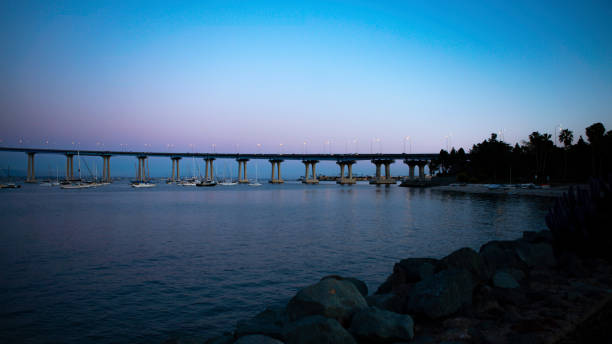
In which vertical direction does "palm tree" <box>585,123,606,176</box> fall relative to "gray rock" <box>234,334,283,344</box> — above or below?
above

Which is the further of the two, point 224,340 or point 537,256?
point 537,256

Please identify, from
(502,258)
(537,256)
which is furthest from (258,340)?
(537,256)

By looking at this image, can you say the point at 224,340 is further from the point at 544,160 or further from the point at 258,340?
the point at 544,160

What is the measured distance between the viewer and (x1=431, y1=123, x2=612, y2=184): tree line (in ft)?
330

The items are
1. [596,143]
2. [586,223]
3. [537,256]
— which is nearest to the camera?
[537,256]

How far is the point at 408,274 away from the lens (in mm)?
12211

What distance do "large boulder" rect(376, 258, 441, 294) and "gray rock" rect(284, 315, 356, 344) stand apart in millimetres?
5029

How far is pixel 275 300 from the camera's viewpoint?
13.1m

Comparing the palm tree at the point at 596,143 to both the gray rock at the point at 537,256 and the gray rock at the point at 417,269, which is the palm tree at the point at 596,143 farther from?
the gray rock at the point at 417,269

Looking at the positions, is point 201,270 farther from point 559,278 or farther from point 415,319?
point 559,278

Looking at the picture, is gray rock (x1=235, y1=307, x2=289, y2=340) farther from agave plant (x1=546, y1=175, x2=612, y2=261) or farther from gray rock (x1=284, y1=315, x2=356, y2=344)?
agave plant (x1=546, y1=175, x2=612, y2=261)

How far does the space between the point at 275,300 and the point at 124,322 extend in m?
4.63

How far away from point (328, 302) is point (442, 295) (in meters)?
2.41

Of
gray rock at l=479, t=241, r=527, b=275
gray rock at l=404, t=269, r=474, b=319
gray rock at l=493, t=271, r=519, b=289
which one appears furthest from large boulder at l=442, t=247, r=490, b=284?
gray rock at l=404, t=269, r=474, b=319
